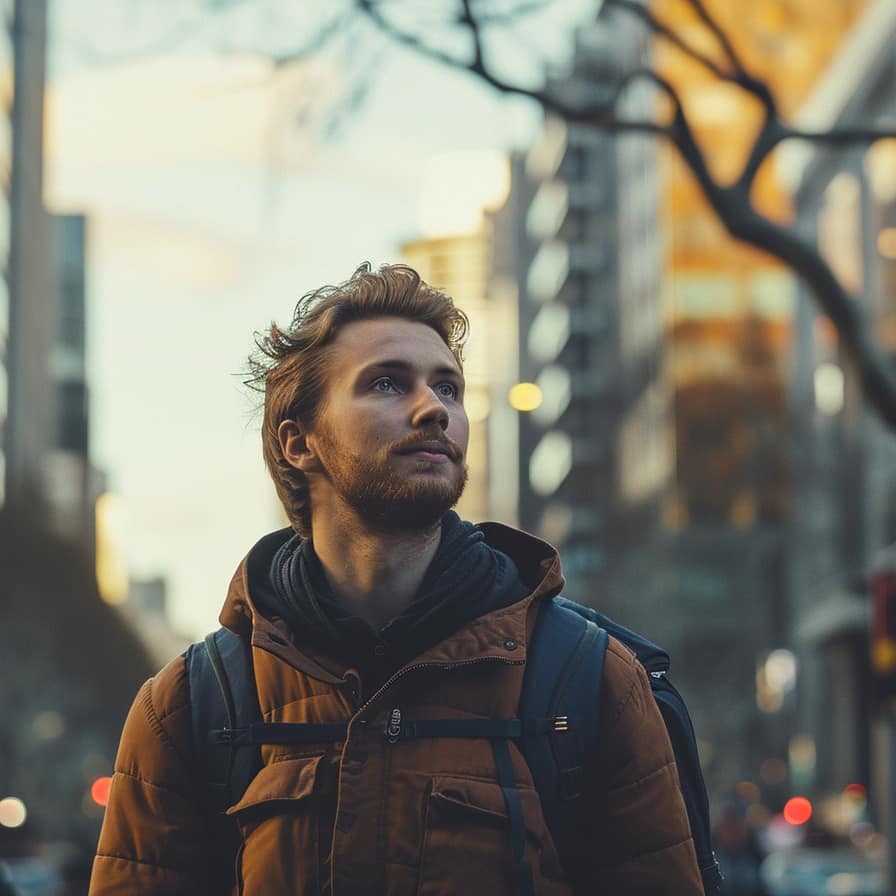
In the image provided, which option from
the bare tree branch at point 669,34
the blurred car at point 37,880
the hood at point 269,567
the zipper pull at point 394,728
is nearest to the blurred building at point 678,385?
the blurred car at point 37,880

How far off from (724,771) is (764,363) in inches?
1125

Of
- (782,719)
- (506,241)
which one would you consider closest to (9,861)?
(782,719)

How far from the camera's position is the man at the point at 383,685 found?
11.5ft

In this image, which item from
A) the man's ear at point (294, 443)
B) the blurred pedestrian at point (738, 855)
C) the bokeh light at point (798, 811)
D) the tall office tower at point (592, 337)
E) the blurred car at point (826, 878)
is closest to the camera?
the man's ear at point (294, 443)

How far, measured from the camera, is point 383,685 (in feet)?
11.8

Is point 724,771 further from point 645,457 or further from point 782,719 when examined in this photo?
→ point 645,457

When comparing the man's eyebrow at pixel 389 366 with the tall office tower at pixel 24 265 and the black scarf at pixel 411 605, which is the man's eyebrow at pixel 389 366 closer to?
the black scarf at pixel 411 605

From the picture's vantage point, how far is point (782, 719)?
86125mm

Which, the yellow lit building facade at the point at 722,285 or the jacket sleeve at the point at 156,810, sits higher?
the yellow lit building facade at the point at 722,285

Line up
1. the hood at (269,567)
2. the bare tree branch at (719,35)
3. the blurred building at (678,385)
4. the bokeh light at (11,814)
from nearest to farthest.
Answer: the hood at (269,567)
the bare tree branch at (719,35)
the bokeh light at (11,814)
the blurred building at (678,385)

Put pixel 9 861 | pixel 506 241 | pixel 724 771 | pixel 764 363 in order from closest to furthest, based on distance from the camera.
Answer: pixel 9 861
pixel 724 771
pixel 764 363
pixel 506 241

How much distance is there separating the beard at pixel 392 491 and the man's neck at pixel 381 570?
0.09 ft

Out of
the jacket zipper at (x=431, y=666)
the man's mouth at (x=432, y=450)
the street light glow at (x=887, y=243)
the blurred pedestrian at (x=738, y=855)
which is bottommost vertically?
the blurred pedestrian at (x=738, y=855)

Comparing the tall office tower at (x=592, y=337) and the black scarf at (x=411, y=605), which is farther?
the tall office tower at (x=592, y=337)
